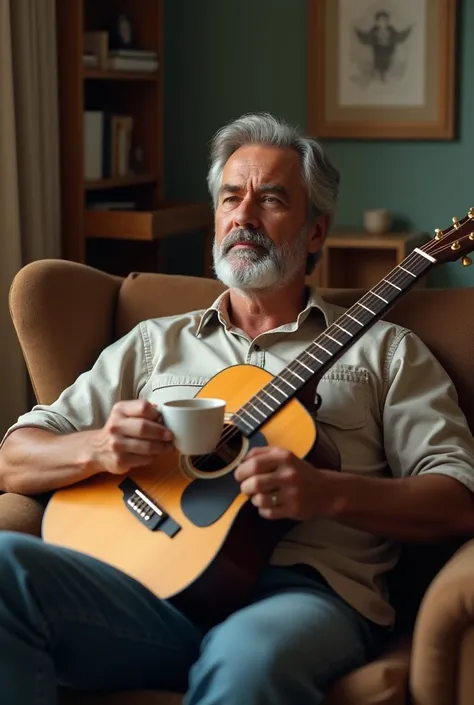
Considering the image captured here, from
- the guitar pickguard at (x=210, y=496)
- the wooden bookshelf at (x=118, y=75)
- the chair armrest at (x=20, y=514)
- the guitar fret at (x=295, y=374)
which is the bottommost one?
the chair armrest at (x=20, y=514)

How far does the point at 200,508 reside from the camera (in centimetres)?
168

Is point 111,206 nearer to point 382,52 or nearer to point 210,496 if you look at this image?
point 382,52

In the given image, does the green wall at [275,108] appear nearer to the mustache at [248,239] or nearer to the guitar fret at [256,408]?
the mustache at [248,239]

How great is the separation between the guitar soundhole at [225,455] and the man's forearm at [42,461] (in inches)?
7.0

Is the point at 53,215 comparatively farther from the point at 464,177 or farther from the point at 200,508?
the point at 200,508

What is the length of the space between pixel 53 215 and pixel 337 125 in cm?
115

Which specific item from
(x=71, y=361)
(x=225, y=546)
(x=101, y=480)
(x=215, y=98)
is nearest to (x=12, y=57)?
(x=215, y=98)

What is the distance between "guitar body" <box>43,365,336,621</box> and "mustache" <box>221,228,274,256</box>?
0.32m

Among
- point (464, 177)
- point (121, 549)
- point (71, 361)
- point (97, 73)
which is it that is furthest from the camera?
point (464, 177)

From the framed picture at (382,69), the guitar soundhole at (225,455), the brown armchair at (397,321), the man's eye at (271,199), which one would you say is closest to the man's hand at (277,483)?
the guitar soundhole at (225,455)

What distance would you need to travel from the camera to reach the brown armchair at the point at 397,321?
59.4 inches

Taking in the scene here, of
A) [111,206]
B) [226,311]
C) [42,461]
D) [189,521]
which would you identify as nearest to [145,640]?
[189,521]

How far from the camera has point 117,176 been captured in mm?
3836

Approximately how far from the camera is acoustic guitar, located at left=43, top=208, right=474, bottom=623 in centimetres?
165
